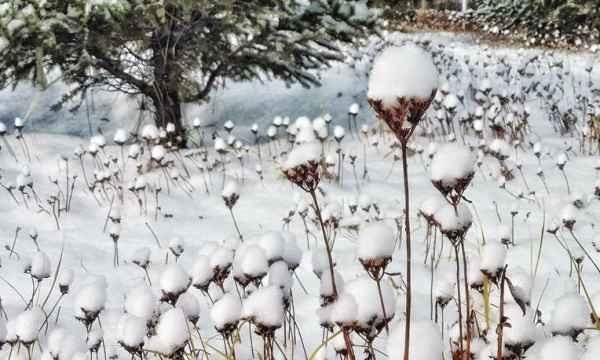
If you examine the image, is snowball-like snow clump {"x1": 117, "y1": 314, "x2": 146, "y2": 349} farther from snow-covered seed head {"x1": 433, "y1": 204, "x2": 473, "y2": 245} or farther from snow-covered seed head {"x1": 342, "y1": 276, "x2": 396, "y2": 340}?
snow-covered seed head {"x1": 433, "y1": 204, "x2": 473, "y2": 245}

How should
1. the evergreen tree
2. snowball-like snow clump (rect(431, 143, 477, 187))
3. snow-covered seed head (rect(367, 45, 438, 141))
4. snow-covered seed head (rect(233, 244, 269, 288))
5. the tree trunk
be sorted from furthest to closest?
the tree trunk < the evergreen tree < snow-covered seed head (rect(233, 244, 269, 288)) < snowball-like snow clump (rect(431, 143, 477, 187)) < snow-covered seed head (rect(367, 45, 438, 141))

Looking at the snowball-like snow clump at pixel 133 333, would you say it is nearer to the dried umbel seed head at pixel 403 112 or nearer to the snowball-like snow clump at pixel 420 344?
the snowball-like snow clump at pixel 420 344

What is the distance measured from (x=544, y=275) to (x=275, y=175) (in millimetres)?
2514

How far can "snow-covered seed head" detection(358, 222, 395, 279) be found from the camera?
1178mm

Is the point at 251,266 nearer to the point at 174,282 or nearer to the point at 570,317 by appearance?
the point at 174,282

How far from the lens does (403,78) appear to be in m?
1.00

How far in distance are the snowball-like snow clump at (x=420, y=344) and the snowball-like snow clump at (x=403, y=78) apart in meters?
0.50

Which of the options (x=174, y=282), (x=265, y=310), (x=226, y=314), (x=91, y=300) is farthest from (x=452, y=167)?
(x=91, y=300)

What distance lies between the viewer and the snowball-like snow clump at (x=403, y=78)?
0.99 meters

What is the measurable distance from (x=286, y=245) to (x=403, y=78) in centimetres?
82

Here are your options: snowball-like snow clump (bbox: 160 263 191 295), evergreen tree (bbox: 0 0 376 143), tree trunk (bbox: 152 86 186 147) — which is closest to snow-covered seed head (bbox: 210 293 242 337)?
snowball-like snow clump (bbox: 160 263 191 295)

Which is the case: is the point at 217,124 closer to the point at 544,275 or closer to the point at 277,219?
the point at 277,219

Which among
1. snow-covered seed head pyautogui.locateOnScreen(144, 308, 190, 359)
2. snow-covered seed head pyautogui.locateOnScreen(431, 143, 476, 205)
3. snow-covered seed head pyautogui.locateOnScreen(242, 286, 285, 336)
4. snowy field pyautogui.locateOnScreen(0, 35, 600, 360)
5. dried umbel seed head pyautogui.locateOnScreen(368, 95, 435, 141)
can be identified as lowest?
snowy field pyautogui.locateOnScreen(0, 35, 600, 360)

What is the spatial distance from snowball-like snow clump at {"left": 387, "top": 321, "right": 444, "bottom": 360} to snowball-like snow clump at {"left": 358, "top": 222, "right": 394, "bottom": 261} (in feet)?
0.56
